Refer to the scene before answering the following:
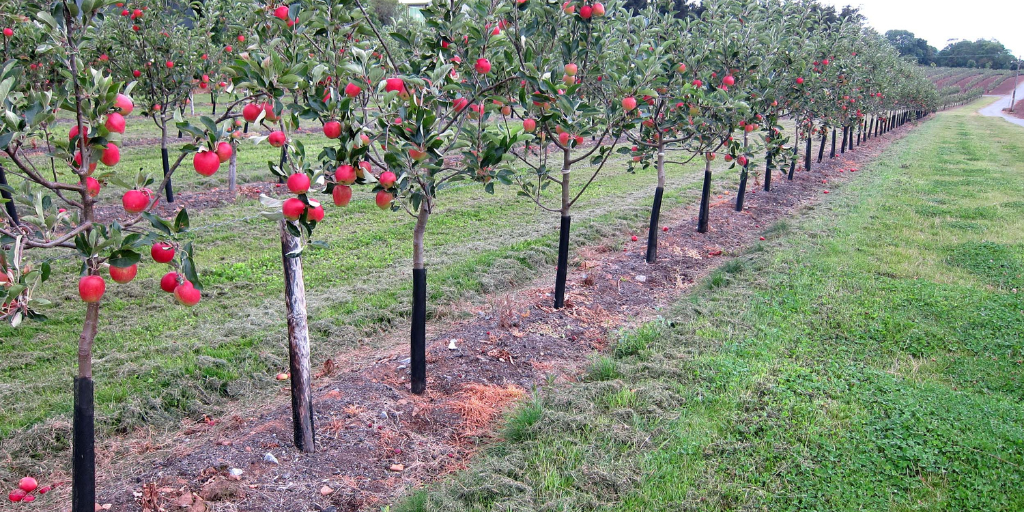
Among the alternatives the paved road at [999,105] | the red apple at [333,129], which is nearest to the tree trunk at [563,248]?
the red apple at [333,129]

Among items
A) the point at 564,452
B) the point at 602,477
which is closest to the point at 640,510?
the point at 602,477

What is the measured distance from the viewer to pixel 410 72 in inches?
171

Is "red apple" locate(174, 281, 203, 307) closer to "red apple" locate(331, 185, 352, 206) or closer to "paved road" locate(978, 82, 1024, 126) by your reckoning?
"red apple" locate(331, 185, 352, 206)

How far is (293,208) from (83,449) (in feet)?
5.37

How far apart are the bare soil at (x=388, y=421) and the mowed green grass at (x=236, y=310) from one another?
1.27ft

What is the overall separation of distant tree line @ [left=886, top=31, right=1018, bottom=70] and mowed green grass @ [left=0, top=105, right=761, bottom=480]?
392 ft

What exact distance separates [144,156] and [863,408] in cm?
1680

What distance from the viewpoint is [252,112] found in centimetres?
288

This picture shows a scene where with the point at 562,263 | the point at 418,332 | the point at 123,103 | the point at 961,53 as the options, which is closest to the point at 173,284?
the point at 123,103

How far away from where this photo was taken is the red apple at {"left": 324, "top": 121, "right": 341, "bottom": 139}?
124 inches

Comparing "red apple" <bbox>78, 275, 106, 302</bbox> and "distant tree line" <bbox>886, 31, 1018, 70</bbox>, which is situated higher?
"distant tree line" <bbox>886, 31, 1018, 70</bbox>

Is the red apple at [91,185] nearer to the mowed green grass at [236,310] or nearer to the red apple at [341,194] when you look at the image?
the red apple at [341,194]

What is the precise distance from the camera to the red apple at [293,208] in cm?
266

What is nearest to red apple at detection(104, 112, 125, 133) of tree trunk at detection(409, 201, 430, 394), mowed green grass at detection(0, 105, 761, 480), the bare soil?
the bare soil
